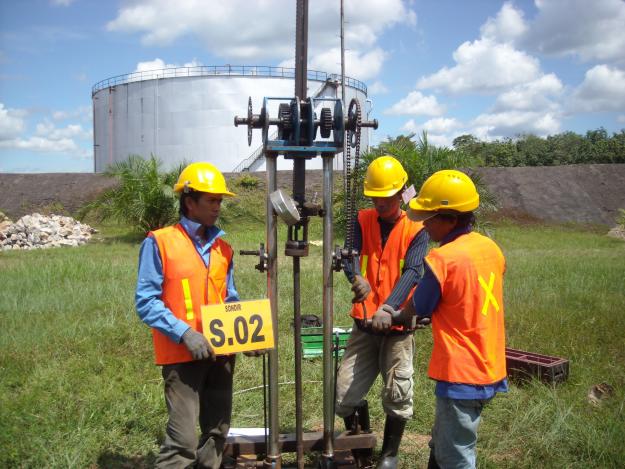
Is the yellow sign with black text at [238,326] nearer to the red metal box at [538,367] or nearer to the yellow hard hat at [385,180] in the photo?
the yellow hard hat at [385,180]

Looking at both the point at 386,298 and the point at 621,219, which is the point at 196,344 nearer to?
the point at 386,298

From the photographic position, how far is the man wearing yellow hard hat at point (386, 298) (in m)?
3.75

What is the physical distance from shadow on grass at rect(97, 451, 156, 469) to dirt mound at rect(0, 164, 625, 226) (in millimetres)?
17632

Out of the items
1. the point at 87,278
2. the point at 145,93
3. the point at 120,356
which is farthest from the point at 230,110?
the point at 120,356

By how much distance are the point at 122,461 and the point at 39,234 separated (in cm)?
1613

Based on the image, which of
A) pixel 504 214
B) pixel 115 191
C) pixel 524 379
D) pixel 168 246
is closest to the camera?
pixel 168 246

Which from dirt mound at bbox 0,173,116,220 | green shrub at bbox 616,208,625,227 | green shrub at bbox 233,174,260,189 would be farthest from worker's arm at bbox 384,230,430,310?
dirt mound at bbox 0,173,116,220

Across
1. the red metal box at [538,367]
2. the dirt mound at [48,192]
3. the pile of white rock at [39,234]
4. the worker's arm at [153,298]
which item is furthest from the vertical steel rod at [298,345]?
the dirt mound at [48,192]

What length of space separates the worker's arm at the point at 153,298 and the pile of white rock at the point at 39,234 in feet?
51.5

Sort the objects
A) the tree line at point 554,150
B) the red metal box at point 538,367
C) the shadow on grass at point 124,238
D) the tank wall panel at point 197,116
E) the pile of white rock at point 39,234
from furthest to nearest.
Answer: the tree line at point 554,150 < the tank wall panel at point 197,116 < the pile of white rock at point 39,234 < the shadow on grass at point 124,238 < the red metal box at point 538,367

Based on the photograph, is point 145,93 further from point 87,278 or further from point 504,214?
point 87,278

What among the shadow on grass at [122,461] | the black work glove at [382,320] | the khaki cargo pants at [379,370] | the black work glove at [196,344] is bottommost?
the shadow on grass at [122,461]

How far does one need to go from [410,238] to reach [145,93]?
30464 mm

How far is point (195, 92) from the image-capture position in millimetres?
31078
